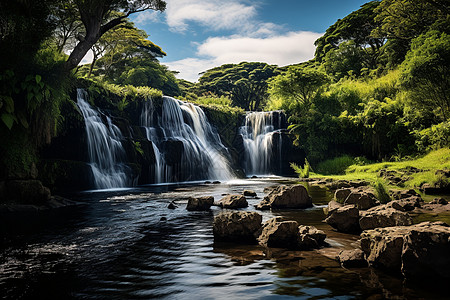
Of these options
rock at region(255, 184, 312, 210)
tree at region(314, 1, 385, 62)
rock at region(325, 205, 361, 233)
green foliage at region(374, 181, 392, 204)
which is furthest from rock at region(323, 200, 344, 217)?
tree at region(314, 1, 385, 62)

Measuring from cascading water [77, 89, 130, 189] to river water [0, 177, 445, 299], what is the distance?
9.98 metres

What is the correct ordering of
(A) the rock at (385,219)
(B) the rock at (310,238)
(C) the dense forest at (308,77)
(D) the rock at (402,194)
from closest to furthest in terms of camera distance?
1. (B) the rock at (310,238)
2. (A) the rock at (385,219)
3. (D) the rock at (402,194)
4. (C) the dense forest at (308,77)

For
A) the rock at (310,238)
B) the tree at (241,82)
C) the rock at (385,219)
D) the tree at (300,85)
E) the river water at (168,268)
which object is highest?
the tree at (241,82)

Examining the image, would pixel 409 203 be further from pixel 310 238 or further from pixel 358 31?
pixel 358 31

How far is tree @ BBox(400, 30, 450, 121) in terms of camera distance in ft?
58.3

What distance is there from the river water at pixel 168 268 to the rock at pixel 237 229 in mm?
269

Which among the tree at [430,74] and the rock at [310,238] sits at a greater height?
the tree at [430,74]

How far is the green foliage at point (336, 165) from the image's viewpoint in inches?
909

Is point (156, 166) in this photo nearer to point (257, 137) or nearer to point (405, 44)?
point (257, 137)

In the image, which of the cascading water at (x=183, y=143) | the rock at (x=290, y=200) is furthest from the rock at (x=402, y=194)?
the cascading water at (x=183, y=143)

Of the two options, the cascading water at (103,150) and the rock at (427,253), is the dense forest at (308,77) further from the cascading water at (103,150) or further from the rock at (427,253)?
the rock at (427,253)

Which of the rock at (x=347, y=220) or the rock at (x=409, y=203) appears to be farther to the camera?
the rock at (x=409, y=203)

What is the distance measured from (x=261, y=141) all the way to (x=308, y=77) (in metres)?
8.45

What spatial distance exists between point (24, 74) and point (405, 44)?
36.4 metres
